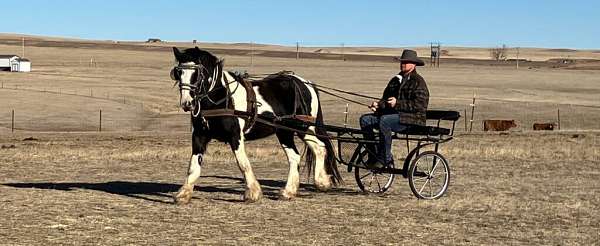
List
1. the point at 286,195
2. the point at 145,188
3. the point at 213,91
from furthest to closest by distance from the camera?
1. the point at 145,188
2. the point at 286,195
3. the point at 213,91

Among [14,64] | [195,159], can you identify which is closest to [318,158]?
[195,159]

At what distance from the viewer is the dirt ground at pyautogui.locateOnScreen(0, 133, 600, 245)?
30.5ft

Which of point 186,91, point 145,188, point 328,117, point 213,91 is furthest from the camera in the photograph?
point 328,117

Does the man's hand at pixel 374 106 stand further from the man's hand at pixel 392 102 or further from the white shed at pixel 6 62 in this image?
the white shed at pixel 6 62

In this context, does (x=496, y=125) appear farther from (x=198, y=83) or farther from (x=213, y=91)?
(x=198, y=83)

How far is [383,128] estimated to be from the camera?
12.6m

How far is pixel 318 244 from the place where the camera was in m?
8.87

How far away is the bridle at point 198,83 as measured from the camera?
1138 cm

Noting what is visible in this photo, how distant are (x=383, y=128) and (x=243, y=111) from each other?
6.89 ft

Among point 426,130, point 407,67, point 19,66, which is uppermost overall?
point 19,66

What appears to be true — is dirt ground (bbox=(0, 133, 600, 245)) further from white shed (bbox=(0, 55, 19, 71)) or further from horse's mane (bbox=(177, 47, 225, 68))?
white shed (bbox=(0, 55, 19, 71))

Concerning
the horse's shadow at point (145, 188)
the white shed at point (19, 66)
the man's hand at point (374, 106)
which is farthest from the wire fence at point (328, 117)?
the white shed at point (19, 66)

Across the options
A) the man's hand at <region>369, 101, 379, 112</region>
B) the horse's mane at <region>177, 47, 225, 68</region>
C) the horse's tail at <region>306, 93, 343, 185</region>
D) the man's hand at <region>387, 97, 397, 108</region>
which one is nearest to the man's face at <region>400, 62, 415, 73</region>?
the man's hand at <region>387, 97, 397, 108</region>

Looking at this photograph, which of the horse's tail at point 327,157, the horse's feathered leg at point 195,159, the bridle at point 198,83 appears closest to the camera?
the bridle at point 198,83
